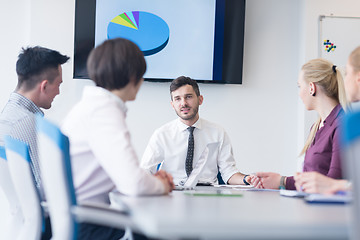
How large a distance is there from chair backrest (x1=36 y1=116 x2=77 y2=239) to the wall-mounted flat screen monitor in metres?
3.32

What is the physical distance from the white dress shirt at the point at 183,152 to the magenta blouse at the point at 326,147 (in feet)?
3.13

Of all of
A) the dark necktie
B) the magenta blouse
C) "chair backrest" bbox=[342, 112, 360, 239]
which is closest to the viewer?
"chair backrest" bbox=[342, 112, 360, 239]

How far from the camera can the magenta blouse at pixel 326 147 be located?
8.84 ft

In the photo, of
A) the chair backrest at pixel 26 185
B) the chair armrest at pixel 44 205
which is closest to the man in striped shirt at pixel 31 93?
the chair armrest at pixel 44 205

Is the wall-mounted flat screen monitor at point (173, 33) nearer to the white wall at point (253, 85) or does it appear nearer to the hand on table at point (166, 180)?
the white wall at point (253, 85)

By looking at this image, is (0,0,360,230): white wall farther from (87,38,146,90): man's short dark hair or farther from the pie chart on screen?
(87,38,146,90): man's short dark hair

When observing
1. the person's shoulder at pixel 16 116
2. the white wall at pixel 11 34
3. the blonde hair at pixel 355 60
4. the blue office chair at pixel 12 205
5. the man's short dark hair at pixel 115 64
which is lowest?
the blue office chair at pixel 12 205

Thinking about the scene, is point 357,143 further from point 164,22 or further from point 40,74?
point 164,22

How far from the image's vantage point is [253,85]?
5.28m

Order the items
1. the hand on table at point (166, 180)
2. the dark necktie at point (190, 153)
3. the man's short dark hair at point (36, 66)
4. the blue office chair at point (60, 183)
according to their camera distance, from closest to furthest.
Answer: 1. the blue office chair at point (60, 183)
2. the hand on table at point (166, 180)
3. the man's short dark hair at point (36, 66)
4. the dark necktie at point (190, 153)

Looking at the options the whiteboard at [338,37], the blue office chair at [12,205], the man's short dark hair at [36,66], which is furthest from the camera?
the whiteboard at [338,37]

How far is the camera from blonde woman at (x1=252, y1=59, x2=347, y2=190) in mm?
2750

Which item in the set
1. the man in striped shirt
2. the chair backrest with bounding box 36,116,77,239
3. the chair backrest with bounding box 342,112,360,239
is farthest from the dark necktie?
the chair backrest with bounding box 342,112,360,239

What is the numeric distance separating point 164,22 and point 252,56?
1008mm
